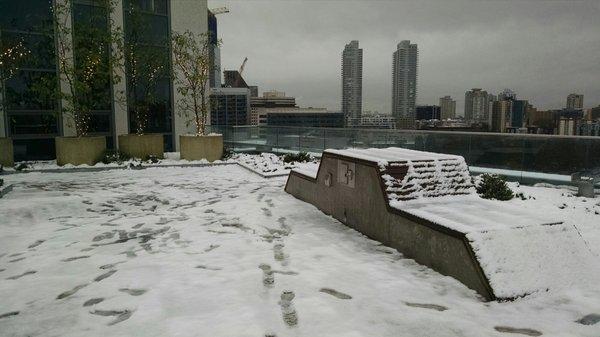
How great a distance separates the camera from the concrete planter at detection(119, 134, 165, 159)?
1505 centimetres

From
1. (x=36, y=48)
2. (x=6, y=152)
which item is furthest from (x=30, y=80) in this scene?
(x=6, y=152)

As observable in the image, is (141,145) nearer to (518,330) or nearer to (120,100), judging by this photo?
(120,100)

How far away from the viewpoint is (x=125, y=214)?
24.6 ft

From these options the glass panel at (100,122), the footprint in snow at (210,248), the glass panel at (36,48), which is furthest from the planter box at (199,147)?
the footprint in snow at (210,248)

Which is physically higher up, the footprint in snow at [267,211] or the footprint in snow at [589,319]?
the footprint in snow at [267,211]

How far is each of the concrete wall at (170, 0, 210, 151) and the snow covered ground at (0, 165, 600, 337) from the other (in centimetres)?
1053

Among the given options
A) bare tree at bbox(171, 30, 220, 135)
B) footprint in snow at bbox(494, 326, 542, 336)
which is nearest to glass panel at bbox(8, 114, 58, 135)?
bare tree at bbox(171, 30, 220, 135)

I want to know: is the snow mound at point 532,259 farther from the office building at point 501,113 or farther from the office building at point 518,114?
the office building at point 518,114

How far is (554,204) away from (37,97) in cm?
1649

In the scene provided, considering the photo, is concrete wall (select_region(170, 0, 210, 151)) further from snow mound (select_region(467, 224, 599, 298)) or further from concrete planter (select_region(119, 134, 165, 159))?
snow mound (select_region(467, 224, 599, 298))

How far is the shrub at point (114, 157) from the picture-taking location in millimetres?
14052

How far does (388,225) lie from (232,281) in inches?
92.7

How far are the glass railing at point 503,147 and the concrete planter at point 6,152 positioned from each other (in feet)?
34.8

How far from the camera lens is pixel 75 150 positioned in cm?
1349
